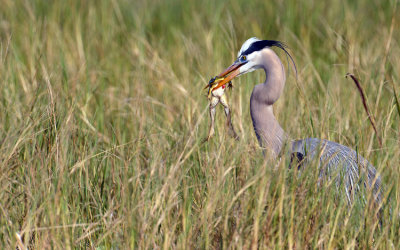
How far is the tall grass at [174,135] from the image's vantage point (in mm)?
2262

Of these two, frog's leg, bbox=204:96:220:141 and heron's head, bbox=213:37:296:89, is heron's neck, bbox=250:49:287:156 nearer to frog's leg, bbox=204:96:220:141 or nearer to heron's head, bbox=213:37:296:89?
heron's head, bbox=213:37:296:89

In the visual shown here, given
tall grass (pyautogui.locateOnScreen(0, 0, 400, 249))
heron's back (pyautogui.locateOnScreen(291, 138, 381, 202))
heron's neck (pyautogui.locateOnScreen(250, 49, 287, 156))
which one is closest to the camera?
tall grass (pyautogui.locateOnScreen(0, 0, 400, 249))

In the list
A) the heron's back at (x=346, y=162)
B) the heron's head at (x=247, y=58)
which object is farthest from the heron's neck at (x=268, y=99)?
the heron's back at (x=346, y=162)

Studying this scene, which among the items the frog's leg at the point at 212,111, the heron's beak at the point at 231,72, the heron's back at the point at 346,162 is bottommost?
the heron's back at the point at 346,162

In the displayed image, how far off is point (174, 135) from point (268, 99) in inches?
19.0

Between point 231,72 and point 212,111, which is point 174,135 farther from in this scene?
point 231,72

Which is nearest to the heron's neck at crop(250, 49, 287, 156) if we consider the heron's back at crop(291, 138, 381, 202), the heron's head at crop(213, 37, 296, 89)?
the heron's head at crop(213, 37, 296, 89)

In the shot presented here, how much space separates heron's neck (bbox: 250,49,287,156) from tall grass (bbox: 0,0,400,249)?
0.08 m

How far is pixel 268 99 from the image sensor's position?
3.04 meters

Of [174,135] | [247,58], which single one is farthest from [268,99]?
[174,135]

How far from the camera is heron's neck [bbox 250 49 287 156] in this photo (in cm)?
303

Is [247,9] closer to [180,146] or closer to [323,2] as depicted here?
[323,2]

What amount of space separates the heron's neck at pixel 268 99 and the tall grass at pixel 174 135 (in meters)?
0.08

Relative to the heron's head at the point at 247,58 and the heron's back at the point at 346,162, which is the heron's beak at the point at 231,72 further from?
the heron's back at the point at 346,162
